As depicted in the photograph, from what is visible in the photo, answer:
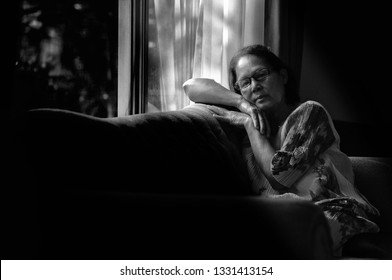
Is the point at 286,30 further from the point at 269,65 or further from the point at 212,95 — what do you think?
the point at 212,95

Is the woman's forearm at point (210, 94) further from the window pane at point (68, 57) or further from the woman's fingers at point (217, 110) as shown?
the window pane at point (68, 57)

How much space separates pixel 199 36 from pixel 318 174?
99 centimetres

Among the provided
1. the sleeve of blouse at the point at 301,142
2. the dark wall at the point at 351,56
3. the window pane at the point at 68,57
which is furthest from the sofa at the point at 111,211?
the dark wall at the point at 351,56

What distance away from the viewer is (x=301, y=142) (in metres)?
1.44

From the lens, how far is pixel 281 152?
1.42 metres

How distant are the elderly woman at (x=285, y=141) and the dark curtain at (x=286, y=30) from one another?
64 centimetres

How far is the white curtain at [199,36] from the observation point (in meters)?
2.09

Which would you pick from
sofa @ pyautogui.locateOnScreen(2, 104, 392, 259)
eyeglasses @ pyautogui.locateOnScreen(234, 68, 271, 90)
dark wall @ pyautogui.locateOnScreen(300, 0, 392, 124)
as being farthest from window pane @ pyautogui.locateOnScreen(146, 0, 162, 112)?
sofa @ pyautogui.locateOnScreen(2, 104, 392, 259)

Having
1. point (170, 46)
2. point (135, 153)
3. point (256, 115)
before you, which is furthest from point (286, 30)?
point (135, 153)

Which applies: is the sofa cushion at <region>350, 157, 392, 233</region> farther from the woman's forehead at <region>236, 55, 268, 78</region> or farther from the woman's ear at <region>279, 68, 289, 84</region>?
the woman's forehead at <region>236, 55, 268, 78</region>

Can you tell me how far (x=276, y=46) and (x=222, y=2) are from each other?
0.32m

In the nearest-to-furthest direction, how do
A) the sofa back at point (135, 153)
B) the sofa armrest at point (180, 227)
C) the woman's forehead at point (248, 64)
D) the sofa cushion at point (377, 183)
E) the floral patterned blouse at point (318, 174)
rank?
the sofa armrest at point (180, 227) → the sofa back at point (135, 153) → the floral patterned blouse at point (318, 174) → the sofa cushion at point (377, 183) → the woman's forehead at point (248, 64)

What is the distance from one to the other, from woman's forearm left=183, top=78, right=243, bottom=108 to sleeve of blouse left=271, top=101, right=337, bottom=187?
23 cm
